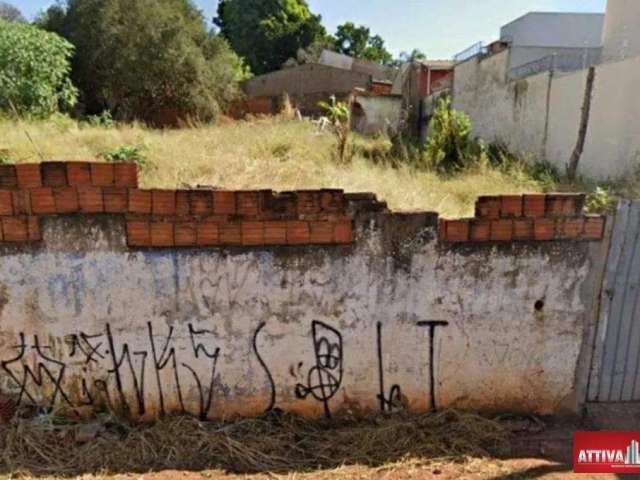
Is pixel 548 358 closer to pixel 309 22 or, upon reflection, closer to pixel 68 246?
pixel 68 246

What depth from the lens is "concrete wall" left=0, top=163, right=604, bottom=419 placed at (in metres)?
2.49

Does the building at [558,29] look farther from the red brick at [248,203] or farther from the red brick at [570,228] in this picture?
the red brick at [248,203]

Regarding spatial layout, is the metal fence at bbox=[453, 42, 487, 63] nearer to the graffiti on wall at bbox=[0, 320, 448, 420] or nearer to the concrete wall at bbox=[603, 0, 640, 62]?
the concrete wall at bbox=[603, 0, 640, 62]

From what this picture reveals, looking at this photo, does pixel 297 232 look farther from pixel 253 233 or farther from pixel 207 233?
pixel 207 233

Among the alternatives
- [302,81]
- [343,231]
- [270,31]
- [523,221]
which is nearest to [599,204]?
[523,221]

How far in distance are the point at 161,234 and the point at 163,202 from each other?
0.59 feet

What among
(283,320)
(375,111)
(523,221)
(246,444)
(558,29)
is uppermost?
(558,29)

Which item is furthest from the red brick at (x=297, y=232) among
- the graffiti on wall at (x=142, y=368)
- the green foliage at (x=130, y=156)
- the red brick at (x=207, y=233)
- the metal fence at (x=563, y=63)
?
the metal fence at (x=563, y=63)

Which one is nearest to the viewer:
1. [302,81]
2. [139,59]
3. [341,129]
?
[341,129]

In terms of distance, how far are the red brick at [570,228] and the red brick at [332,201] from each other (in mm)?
1320

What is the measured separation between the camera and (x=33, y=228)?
2434 mm

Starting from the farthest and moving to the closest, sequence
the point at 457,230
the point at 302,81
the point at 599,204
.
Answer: the point at 302,81 < the point at 599,204 < the point at 457,230

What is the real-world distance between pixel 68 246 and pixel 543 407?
10.1 ft

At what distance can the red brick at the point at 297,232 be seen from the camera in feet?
8.39
